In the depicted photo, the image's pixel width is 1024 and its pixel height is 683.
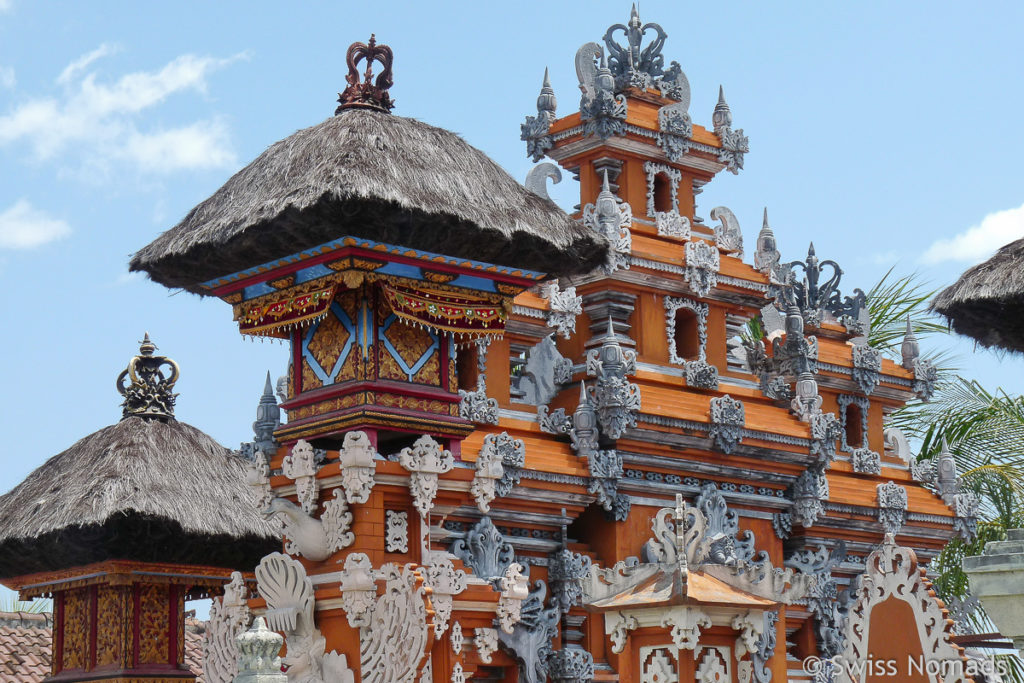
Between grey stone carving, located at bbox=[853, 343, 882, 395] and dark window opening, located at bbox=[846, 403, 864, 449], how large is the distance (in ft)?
1.30

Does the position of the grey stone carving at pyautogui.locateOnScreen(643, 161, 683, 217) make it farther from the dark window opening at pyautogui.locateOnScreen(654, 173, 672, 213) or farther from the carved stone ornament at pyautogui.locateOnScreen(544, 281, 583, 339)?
the carved stone ornament at pyautogui.locateOnScreen(544, 281, 583, 339)

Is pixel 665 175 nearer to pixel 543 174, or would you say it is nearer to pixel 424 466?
pixel 543 174

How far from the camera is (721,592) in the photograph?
10.1 meters

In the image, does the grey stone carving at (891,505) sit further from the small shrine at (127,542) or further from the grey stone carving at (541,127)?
the small shrine at (127,542)

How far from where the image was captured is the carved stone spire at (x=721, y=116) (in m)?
23.6

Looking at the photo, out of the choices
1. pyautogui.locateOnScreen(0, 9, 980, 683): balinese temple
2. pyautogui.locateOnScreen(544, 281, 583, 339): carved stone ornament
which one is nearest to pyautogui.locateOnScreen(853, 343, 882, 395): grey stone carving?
pyautogui.locateOnScreen(0, 9, 980, 683): balinese temple

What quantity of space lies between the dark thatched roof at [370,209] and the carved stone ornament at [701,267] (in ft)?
27.9

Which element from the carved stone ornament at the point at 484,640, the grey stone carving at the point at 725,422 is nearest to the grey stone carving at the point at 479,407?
the grey stone carving at the point at 725,422

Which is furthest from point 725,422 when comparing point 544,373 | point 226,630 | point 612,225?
point 226,630

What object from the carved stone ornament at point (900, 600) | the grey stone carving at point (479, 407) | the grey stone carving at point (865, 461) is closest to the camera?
the carved stone ornament at point (900, 600)

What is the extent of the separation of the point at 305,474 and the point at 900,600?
15.6ft

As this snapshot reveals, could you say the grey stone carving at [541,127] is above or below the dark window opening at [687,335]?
above

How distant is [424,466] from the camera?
38.0ft

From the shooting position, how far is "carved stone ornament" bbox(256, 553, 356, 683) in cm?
1147
